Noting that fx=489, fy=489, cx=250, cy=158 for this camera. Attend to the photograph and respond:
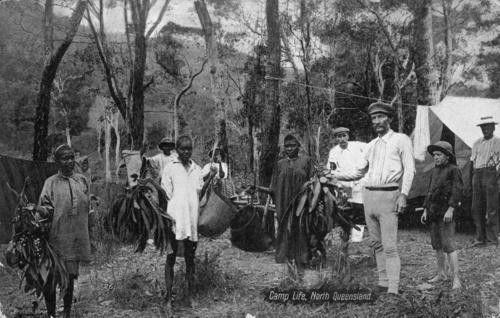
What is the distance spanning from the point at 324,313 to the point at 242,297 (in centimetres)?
75

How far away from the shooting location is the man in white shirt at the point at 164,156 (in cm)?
465

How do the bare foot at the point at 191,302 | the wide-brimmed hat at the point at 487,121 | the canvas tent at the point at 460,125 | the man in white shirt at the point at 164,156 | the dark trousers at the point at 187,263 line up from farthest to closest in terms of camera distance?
the canvas tent at the point at 460,125 → the wide-brimmed hat at the point at 487,121 → the man in white shirt at the point at 164,156 → the bare foot at the point at 191,302 → the dark trousers at the point at 187,263

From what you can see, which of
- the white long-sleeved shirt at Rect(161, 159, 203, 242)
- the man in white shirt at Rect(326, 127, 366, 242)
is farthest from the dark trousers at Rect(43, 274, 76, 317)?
the man in white shirt at Rect(326, 127, 366, 242)

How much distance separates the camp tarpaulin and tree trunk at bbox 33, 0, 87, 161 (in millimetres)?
313

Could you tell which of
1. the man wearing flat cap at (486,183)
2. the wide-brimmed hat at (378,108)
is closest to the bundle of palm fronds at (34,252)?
the wide-brimmed hat at (378,108)

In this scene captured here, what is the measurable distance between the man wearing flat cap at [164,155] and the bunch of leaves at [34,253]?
116cm

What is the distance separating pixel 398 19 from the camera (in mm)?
5332

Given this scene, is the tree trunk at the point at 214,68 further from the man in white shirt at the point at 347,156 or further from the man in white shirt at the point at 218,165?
the man in white shirt at the point at 347,156

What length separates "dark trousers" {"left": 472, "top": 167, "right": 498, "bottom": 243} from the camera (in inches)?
194

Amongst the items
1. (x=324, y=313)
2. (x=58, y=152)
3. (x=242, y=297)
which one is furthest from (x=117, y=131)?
(x=324, y=313)

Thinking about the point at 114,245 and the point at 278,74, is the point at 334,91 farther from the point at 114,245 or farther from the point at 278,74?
the point at 114,245

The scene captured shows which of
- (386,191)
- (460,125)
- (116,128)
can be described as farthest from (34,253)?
(460,125)

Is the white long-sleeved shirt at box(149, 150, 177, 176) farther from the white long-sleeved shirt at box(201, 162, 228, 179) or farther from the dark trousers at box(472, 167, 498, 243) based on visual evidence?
the dark trousers at box(472, 167, 498, 243)

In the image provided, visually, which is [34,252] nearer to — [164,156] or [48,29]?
[164,156]
